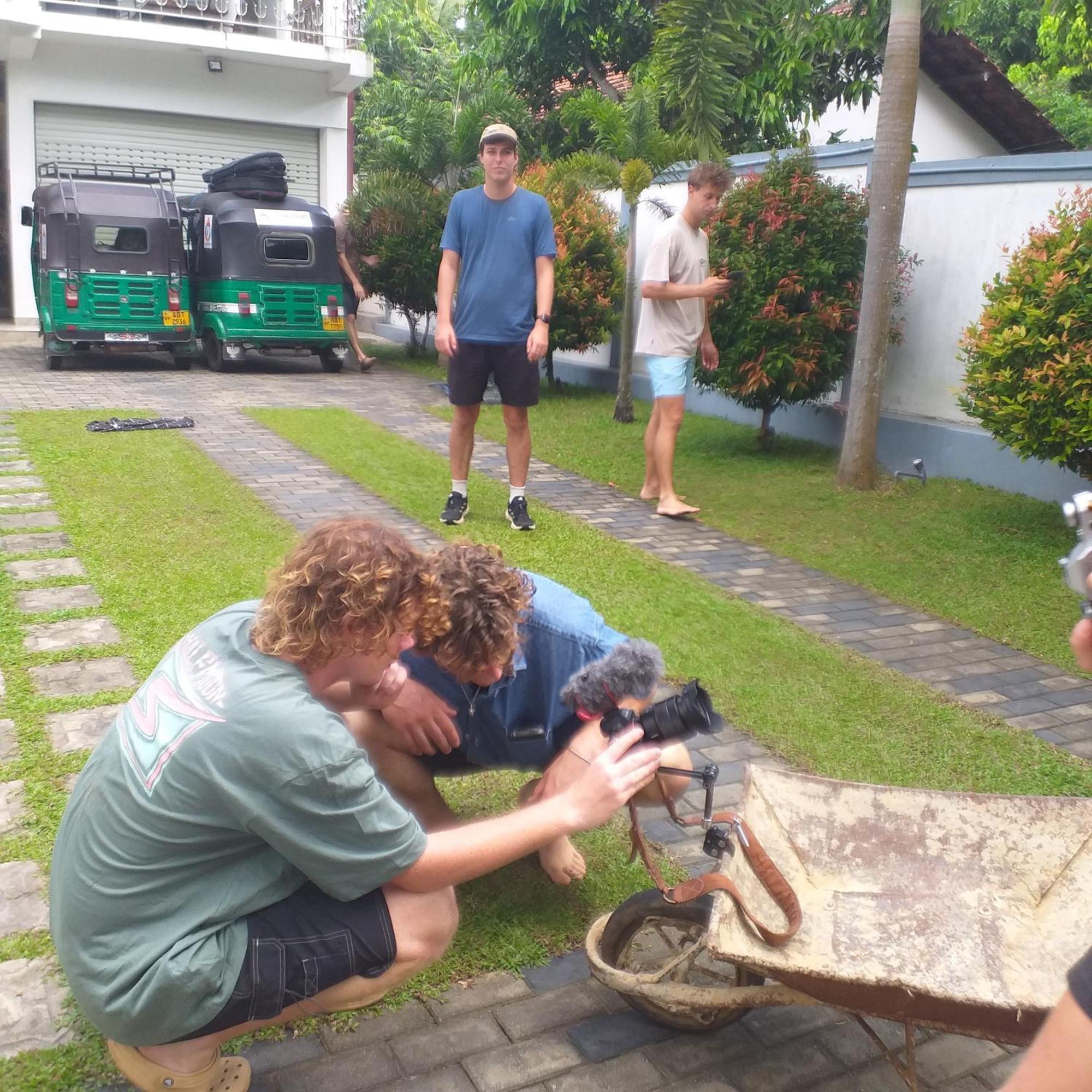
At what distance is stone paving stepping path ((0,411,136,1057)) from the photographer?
8.38 feet

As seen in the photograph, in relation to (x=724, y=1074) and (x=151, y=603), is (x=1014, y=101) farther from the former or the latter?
(x=724, y=1074)

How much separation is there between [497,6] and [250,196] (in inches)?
202

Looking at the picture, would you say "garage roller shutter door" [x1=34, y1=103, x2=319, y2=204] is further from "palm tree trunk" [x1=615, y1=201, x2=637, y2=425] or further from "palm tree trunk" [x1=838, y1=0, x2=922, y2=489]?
"palm tree trunk" [x1=838, y1=0, x2=922, y2=489]

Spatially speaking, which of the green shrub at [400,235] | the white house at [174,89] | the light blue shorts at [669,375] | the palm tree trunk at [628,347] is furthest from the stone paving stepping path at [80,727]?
the white house at [174,89]

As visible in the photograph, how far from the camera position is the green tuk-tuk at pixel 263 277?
13.2m

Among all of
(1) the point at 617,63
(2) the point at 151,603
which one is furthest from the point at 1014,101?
(2) the point at 151,603

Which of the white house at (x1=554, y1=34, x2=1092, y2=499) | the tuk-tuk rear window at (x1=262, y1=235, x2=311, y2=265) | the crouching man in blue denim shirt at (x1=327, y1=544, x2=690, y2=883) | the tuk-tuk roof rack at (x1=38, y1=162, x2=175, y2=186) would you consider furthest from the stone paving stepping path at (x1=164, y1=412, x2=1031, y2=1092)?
the tuk-tuk roof rack at (x1=38, y1=162, x2=175, y2=186)

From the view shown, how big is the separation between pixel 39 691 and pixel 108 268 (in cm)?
987

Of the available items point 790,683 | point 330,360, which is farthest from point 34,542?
point 330,360

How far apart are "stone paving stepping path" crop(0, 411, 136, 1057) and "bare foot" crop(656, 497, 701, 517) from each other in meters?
3.46

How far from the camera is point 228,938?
2.09 m

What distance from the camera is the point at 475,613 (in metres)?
2.47

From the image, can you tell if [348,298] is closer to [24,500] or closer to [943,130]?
[24,500]

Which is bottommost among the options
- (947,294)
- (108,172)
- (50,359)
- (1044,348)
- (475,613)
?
(50,359)
